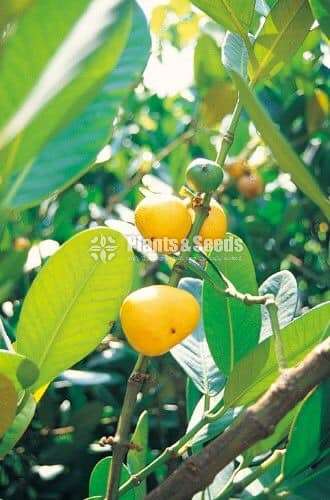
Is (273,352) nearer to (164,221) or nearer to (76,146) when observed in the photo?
(164,221)

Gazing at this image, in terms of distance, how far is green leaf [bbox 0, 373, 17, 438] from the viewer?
633 millimetres

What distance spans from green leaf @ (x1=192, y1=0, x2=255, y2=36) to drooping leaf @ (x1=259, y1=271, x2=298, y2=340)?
0.26 metres

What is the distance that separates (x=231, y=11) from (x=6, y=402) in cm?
43

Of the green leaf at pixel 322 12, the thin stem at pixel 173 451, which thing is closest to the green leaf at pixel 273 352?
the thin stem at pixel 173 451

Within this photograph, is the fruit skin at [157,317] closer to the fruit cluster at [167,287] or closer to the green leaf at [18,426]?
the fruit cluster at [167,287]

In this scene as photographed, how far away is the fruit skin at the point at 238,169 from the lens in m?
1.84

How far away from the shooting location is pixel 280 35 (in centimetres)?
80

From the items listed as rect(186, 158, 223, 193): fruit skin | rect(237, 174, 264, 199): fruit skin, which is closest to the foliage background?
rect(237, 174, 264, 199): fruit skin

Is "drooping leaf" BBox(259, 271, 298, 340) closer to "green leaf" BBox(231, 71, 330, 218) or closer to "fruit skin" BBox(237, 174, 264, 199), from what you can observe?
"green leaf" BBox(231, 71, 330, 218)

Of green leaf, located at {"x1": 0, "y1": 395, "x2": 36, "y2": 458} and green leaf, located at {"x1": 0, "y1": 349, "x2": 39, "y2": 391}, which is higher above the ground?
green leaf, located at {"x1": 0, "y1": 349, "x2": 39, "y2": 391}

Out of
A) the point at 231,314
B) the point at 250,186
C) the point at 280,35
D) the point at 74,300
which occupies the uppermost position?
the point at 280,35

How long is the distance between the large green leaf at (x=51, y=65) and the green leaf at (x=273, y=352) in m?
0.35

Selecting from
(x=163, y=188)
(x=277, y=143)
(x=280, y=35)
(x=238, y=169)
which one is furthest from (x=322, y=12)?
(x=238, y=169)

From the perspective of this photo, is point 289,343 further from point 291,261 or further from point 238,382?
point 291,261
